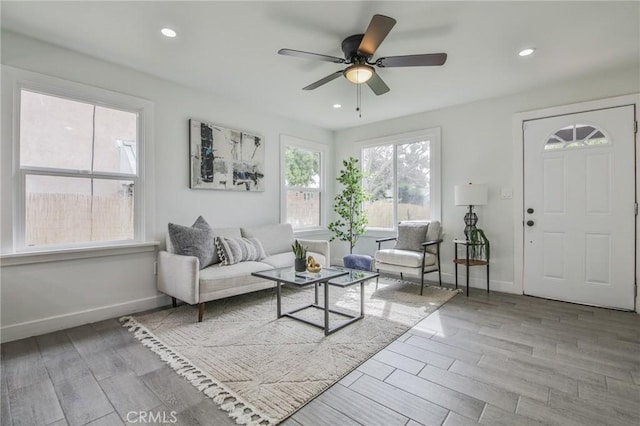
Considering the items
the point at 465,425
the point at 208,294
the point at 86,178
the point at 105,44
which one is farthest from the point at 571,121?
the point at 86,178

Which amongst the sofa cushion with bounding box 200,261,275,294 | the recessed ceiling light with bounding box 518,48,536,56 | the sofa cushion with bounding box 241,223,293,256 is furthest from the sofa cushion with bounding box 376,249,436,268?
the recessed ceiling light with bounding box 518,48,536,56

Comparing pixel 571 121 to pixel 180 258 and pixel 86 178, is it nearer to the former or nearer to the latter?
pixel 180 258

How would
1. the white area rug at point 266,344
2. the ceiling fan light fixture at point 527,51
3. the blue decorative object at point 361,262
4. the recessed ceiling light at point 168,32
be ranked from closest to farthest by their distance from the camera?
the white area rug at point 266,344 → the recessed ceiling light at point 168,32 → the ceiling fan light fixture at point 527,51 → the blue decorative object at point 361,262

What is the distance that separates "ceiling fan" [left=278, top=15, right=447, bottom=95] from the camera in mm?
2051

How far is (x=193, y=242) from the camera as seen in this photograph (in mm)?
3139

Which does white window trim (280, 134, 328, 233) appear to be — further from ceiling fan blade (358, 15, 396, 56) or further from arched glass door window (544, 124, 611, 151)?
arched glass door window (544, 124, 611, 151)

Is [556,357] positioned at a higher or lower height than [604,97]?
lower

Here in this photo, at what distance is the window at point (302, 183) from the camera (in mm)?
4914

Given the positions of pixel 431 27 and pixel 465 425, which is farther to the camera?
pixel 431 27

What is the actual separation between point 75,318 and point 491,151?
16.5ft

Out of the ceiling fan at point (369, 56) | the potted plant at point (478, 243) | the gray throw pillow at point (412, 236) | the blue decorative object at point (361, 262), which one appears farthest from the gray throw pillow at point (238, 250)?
the potted plant at point (478, 243)

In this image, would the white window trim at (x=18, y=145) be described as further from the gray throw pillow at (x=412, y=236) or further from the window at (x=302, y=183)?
the gray throw pillow at (x=412, y=236)

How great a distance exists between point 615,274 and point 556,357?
1.82 m

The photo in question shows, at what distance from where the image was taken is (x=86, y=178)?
2.92 m
